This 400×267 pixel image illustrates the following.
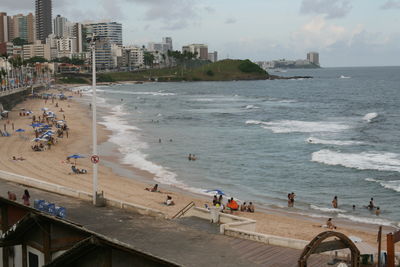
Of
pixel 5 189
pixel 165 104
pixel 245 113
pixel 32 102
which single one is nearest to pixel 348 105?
pixel 245 113

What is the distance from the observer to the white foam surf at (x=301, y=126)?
65.1 m

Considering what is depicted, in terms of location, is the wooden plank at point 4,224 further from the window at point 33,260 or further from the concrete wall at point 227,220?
the concrete wall at point 227,220

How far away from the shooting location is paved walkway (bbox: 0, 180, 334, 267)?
11.9 meters

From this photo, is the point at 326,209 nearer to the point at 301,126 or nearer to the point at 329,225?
the point at 329,225

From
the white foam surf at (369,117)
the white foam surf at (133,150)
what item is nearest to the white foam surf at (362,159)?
the white foam surf at (133,150)

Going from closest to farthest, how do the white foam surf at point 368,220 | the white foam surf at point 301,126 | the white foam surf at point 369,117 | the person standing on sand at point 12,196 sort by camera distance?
the person standing on sand at point 12,196 < the white foam surf at point 368,220 < the white foam surf at point 301,126 < the white foam surf at point 369,117

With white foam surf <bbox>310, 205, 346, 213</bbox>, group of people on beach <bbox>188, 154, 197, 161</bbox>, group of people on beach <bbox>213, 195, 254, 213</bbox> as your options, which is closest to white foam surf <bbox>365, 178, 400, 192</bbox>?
white foam surf <bbox>310, 205, 346, 213</bbox>

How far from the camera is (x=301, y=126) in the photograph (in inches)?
2758

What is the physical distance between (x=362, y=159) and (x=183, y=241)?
3482cm

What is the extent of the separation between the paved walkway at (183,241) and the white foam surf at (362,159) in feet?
95.7

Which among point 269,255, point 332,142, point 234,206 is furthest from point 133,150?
point 269,255

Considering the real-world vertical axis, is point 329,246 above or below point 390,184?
above

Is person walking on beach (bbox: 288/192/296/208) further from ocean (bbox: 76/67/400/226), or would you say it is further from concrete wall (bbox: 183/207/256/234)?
concrete wall (bbox: 183/207/256/234)

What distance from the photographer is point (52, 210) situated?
14312mm
